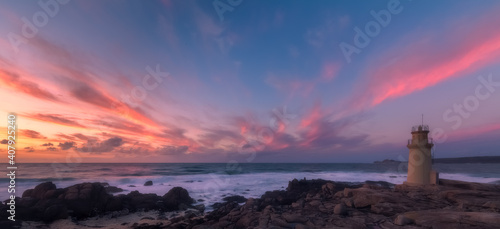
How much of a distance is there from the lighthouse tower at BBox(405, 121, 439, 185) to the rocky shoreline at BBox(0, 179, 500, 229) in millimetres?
941

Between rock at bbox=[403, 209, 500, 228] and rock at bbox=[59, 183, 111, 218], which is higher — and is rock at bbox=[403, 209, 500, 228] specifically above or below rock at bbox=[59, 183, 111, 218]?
above

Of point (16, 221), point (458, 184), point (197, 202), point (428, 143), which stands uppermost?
point (428, 143)

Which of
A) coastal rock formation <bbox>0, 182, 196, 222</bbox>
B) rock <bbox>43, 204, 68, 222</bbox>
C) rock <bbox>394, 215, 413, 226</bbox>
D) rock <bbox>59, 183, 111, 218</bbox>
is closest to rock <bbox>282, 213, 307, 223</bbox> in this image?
rock <bbox>394, 215, 413, 226</bbox>

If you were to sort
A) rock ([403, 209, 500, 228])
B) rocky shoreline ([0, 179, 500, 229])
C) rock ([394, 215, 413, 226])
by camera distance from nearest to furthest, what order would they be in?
rock ([403, 209, 500, 228])
rock ([394, 215, 413, 226])
rocky shoreline ([0, 179, 500, 229])

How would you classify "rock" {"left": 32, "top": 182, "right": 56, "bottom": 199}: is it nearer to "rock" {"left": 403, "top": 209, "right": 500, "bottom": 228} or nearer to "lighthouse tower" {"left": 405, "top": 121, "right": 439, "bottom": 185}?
"rock" {"left": 403, "top": 209, "right": 500, "bottom": 228}

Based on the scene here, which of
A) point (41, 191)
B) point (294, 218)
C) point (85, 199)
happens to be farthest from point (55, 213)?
point (294, 218)

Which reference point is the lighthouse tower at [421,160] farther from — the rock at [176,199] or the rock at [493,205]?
the rock at [176,199]

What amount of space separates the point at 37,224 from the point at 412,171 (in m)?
26.3

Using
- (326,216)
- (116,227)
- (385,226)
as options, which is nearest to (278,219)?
(326,216)

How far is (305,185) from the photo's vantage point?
25828 mm

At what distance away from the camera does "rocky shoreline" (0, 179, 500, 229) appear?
30.0 feet

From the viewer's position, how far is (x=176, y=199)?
1942cm

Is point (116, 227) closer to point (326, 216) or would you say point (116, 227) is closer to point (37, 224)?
point (37, 224)

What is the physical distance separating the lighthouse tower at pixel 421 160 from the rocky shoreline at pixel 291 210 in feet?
3.09
